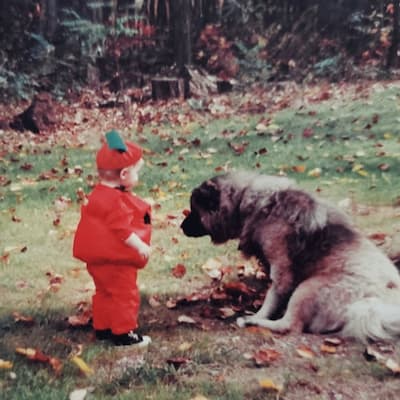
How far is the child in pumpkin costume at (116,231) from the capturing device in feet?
9.31

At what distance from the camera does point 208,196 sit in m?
3.62

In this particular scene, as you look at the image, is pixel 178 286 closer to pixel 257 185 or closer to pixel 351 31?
pixel 257 185

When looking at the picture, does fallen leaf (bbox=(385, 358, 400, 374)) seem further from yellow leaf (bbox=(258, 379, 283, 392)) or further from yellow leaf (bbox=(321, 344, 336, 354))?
yellow leaf (bbox=(258, 379, 283, 392))

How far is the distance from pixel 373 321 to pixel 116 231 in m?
1.30

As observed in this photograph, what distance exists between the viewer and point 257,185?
3566mm

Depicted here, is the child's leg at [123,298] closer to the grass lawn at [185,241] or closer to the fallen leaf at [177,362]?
the grass lawn at [185,241]

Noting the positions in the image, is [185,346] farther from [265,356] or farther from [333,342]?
[333,342]

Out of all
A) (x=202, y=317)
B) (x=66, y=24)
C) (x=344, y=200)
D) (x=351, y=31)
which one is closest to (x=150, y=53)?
(x=66, y=24)

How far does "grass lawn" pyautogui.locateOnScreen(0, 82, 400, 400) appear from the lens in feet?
9.05

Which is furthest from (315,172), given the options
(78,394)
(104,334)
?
(78,394)

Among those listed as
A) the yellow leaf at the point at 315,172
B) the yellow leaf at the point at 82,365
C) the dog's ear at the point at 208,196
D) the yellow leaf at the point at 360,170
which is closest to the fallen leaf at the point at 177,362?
the yellow leaf at the point at 82,365

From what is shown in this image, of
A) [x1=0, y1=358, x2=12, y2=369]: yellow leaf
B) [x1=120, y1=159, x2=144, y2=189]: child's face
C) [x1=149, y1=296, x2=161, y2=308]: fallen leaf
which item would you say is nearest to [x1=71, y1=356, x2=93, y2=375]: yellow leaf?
[x1=0, y1=358, x2=12, y2=369]: yellow leaf

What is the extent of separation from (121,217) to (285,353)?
1027 mm

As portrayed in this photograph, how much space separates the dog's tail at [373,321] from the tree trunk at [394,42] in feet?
9.02
